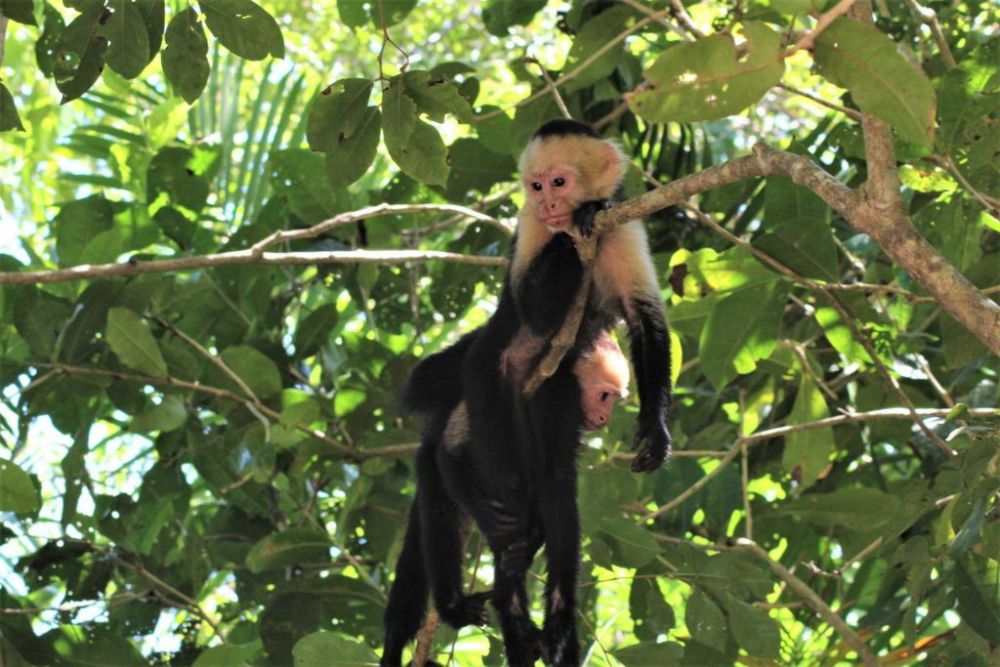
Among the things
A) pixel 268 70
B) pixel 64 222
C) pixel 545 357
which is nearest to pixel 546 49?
pixel 268 70

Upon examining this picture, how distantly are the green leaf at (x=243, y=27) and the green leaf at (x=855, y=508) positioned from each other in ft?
6.46

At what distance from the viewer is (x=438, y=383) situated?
11.4 feet

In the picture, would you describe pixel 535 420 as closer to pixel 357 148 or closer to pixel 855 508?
pixel 357 148

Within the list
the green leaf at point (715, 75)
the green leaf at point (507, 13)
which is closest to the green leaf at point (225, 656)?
the green leaf at point (715, 75)

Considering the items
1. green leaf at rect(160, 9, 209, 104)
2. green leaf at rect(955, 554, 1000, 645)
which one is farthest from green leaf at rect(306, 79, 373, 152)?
green leaf at rect(955, 554, 1000, 645)

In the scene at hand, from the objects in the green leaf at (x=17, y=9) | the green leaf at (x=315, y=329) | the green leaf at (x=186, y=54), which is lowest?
the green leaf at (x=315, y=329)

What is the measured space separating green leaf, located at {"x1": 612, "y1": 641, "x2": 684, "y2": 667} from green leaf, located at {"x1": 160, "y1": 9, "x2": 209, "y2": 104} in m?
1.57

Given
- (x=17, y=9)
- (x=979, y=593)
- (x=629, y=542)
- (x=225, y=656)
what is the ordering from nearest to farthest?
(x=979, y=593), (x=17, y=9), (x=225, y=656), (x=629, y=542)

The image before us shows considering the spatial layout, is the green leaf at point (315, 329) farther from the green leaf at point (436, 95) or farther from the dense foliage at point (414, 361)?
the green leaf at point (436, 95)

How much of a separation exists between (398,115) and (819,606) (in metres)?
Answer: 1.65

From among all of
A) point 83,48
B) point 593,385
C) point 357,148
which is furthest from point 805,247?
point 83,48

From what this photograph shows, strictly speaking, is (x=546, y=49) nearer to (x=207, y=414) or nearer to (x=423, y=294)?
(x=423, y=294)

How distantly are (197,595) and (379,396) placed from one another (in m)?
0.84

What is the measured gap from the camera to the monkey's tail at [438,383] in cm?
342
